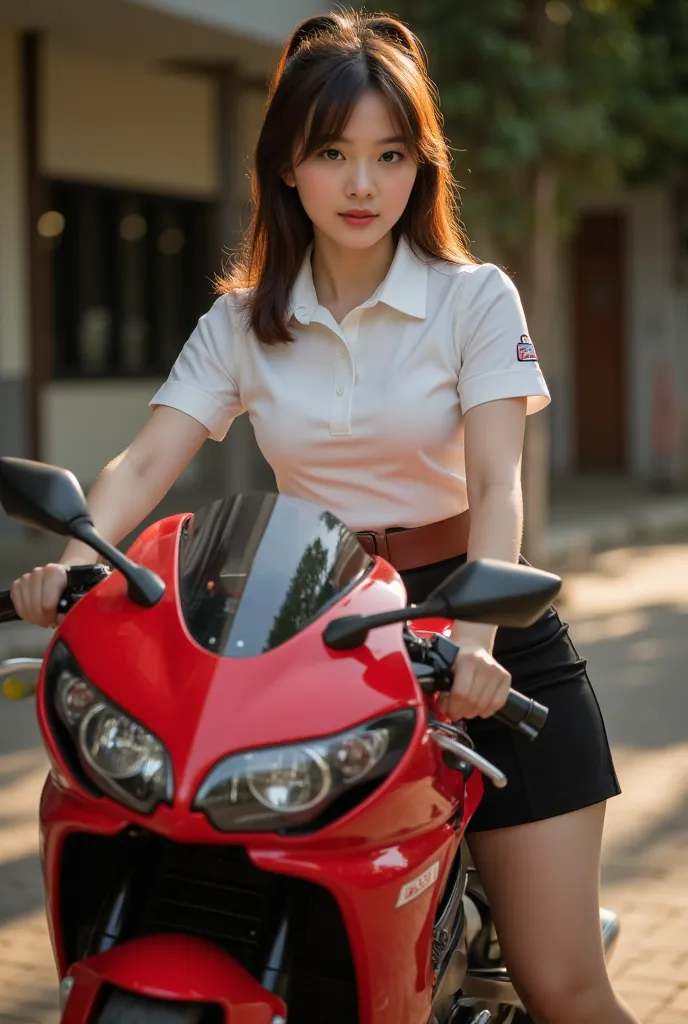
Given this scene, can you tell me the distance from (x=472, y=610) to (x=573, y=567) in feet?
32.4

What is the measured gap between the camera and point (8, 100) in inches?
461

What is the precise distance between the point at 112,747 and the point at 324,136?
1.06m

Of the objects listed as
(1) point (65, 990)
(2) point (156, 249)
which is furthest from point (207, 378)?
(2) point (156, 249)

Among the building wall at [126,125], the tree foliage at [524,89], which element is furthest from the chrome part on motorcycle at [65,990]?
the building wall at [126,125]

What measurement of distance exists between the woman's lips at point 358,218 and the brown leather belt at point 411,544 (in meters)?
0.49

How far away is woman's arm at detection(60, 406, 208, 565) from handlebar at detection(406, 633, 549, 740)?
28.0 inches

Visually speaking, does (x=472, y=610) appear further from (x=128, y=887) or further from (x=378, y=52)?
(x=378, y=52)

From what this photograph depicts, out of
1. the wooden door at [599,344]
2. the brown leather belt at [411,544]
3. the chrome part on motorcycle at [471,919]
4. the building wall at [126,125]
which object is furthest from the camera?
the wooden door at [599,344]

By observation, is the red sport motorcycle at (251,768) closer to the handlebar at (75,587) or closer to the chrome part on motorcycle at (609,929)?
the handlebar at (75,587)

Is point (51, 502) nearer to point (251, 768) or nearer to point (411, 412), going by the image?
point (251, 768)

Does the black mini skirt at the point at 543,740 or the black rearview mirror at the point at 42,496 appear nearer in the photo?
the black rearview mirror at the point at 42,496

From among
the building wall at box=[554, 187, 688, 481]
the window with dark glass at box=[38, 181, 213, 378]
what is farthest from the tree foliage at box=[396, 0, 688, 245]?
the building wall at box=[554, 187, 688, 481]

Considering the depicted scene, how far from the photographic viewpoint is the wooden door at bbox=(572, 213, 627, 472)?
61.8 ft

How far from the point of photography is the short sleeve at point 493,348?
2412 millimetres
